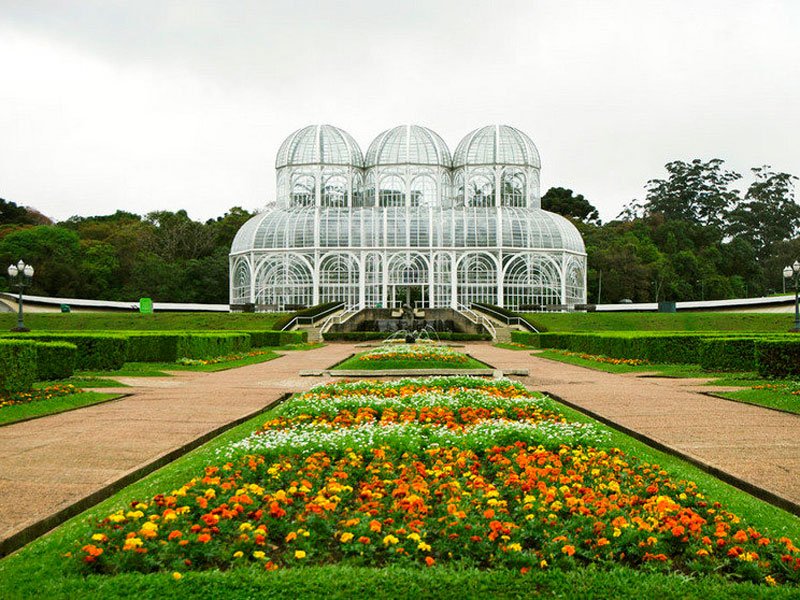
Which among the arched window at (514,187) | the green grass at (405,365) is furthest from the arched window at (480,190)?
the green grass at (405,365)

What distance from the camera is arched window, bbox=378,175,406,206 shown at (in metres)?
59.6

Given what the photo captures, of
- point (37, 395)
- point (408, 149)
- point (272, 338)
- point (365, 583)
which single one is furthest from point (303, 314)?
point (365, 583)

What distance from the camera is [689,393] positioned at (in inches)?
566

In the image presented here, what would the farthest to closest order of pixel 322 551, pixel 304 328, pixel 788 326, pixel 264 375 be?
pixel 304 328 < pixel 788 326 < pixel 264 375 < pixel 322 551

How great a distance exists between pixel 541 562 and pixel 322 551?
1369 mm

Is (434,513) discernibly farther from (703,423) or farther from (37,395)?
(37,395)

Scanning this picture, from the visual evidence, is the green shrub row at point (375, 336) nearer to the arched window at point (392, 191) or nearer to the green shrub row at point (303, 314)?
the green shrub row at point (303, 314)

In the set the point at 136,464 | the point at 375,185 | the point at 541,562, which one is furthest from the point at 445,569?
the point at 375,185

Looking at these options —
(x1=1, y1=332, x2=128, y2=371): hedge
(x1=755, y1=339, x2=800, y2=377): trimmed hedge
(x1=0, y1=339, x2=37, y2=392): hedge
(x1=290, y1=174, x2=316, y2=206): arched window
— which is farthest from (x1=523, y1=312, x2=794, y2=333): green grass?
(x1=0, y1=339, x2=37, y2=392): hedge

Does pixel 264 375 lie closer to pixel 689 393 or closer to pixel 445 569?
pixel 689 393

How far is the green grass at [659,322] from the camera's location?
39125 millimetres

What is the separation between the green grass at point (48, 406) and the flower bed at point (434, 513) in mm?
4546

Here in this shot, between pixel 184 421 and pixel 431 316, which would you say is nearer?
pixel 184 421

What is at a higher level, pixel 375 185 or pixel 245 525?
pixel 375 185
